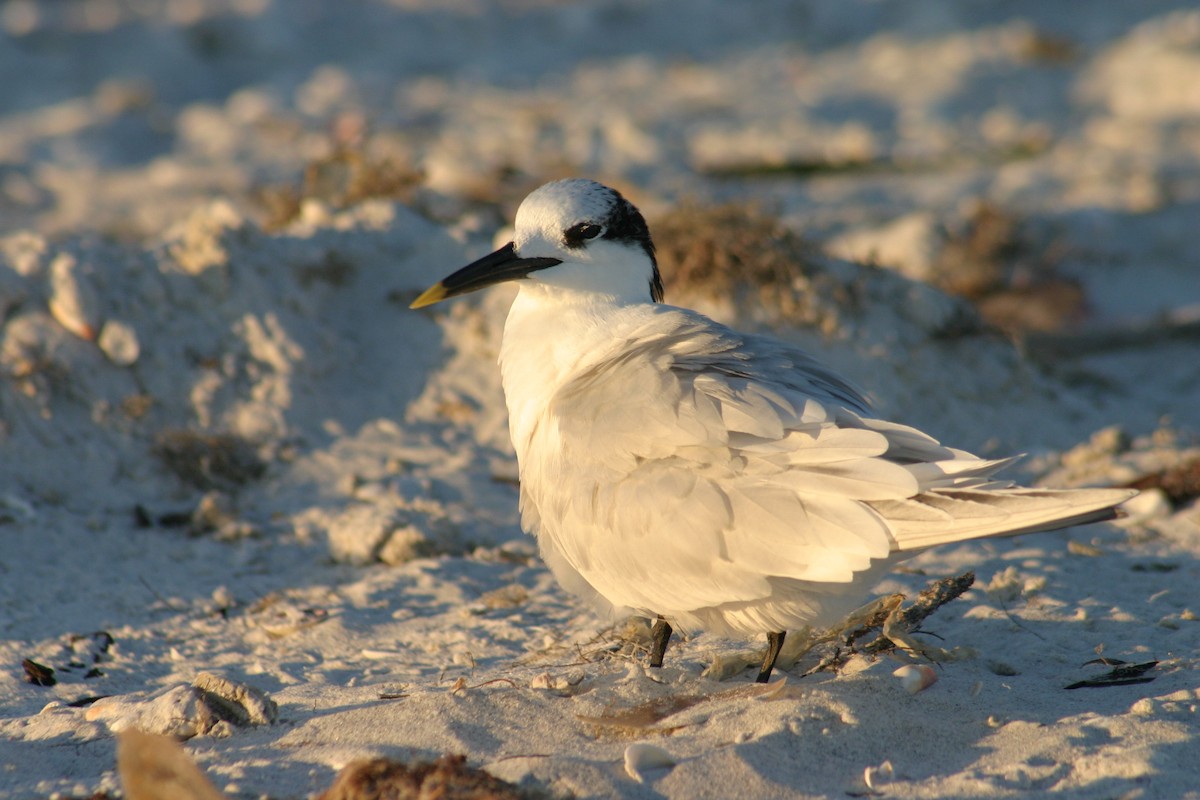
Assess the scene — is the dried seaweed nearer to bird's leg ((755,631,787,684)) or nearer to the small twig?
the small twig

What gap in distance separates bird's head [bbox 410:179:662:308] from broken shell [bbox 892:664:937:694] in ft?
4.39

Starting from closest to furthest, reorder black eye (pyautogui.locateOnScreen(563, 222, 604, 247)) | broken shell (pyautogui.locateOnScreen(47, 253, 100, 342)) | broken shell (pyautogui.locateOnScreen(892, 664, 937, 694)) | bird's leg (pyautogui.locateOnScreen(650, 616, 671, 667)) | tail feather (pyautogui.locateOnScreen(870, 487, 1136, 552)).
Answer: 1. tail feather (pyautogui.locateOnScreen(870, 487, 1136, 552))
2. broken shell (pyautogui.locateOnScreen(892, 664, 937, 694))
3. bird's leg (pyautogui.locateOnScreen(650, 616, 671, 667))
4. black eye (pyautogui.locateOnScreen(563, 222, 604, 247))
5. broken shell (pyautogui.locateOnScreen(47, 253, 100, 342))

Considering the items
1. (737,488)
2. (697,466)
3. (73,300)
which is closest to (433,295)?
(697,466)

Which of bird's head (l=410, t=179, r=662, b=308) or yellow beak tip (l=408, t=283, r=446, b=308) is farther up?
bird's head (l=410, t=179, r=662, b=308)

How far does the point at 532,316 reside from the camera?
3.78 m

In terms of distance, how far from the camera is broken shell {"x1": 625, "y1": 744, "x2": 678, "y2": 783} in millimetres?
2703

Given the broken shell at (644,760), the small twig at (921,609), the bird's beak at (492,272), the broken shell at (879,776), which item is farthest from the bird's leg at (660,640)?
the bird's beak at (492,272)

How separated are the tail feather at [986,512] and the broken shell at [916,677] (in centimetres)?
54

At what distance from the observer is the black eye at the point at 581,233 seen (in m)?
3.69

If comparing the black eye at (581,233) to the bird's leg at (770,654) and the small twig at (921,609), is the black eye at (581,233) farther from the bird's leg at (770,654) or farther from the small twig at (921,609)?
the small twig at (921,609)

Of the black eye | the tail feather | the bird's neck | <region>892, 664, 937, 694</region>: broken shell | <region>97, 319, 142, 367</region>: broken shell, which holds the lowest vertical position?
<region>892, 664, 937, 694</region>: broken shell

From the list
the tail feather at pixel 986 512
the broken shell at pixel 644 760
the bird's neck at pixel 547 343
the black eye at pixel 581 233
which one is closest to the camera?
the tail feather at pixel 986 512

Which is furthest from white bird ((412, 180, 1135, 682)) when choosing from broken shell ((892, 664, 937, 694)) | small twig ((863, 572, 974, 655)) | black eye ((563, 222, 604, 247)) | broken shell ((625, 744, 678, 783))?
broken shell ((625, 744, 678, 783))

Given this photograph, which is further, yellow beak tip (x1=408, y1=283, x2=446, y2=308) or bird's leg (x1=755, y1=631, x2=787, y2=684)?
yellow beak tip (x1=408, y1=283, x2=446, y2=308)
